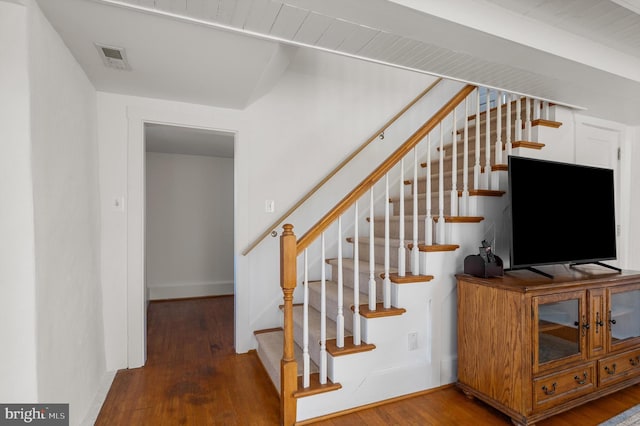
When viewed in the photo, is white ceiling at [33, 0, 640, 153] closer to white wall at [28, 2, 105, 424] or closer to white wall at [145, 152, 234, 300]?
white wall at [28, 2, 105, 424]

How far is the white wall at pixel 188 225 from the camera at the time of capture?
4.90 m

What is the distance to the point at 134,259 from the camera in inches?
107

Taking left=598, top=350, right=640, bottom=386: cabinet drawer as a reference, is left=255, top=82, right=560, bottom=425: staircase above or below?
above

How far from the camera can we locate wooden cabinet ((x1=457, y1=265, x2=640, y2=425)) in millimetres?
1868

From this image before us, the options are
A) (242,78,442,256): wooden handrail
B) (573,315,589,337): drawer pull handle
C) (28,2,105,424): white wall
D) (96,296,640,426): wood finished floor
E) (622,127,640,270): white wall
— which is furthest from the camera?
(622,127,640,270): white wall

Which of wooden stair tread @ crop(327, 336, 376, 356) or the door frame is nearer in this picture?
wooden stair tread @ crop(327, 336, 376, 356)

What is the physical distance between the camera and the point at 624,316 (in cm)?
232

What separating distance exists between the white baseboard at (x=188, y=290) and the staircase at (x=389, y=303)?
2548 millimetres

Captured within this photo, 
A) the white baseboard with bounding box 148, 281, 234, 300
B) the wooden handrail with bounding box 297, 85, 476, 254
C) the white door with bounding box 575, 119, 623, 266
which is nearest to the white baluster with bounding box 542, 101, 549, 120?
the white door with bounding box 575, 119, 623, 266

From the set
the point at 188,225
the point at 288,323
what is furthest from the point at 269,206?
the point at 188,225

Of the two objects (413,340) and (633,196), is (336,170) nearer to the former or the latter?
(413,340)

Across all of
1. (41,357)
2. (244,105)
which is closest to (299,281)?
(244,105)

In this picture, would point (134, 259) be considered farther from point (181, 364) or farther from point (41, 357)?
point (41, 357)

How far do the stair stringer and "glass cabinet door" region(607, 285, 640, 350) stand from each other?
1173mm
